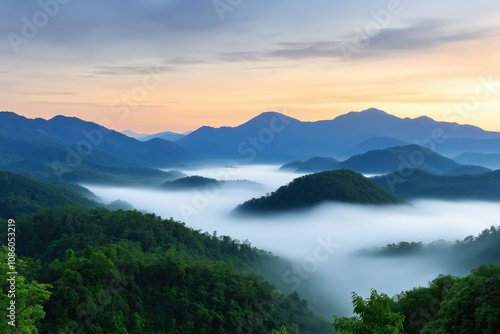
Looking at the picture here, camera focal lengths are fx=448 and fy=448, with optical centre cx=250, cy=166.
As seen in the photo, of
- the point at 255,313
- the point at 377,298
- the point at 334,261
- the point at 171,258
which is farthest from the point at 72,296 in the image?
the point at 334,261

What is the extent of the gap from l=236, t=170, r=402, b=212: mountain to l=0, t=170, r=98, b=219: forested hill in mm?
67398

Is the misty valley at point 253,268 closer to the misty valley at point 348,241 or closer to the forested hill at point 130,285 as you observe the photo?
the forested hill at point 130,285

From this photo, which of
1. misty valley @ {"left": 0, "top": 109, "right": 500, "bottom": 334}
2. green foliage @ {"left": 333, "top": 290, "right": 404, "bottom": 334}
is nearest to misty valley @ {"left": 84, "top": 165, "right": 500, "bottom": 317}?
misty valley @ {"left": 0, "top": 109, "right": 500, "bottom": 334}

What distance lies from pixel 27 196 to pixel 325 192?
96673 mm

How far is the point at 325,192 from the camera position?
514ft

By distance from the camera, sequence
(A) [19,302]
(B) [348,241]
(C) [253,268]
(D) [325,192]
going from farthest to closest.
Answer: (B) [348,241], (D) [325,192], (C) [253,268], (A) [19,302]

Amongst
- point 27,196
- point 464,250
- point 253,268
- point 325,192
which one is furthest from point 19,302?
point 325,192

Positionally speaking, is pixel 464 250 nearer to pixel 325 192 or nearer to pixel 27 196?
pixel 325 192

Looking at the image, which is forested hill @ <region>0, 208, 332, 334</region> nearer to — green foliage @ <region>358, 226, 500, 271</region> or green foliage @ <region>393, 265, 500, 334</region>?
green foliage @ <region>393, 265, 500, 334</region>

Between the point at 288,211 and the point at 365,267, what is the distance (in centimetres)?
4320

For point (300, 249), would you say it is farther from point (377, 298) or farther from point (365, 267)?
point (377, 298)

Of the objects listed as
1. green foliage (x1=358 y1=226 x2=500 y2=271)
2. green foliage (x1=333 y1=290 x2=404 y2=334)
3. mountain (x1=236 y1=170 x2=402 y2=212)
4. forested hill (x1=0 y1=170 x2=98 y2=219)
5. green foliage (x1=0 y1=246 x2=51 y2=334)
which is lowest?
green foliage (x1=0 y1=246 x2=51 y2=334)

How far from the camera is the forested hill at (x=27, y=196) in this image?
124938mm

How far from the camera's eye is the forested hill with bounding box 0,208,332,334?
3603 cm
